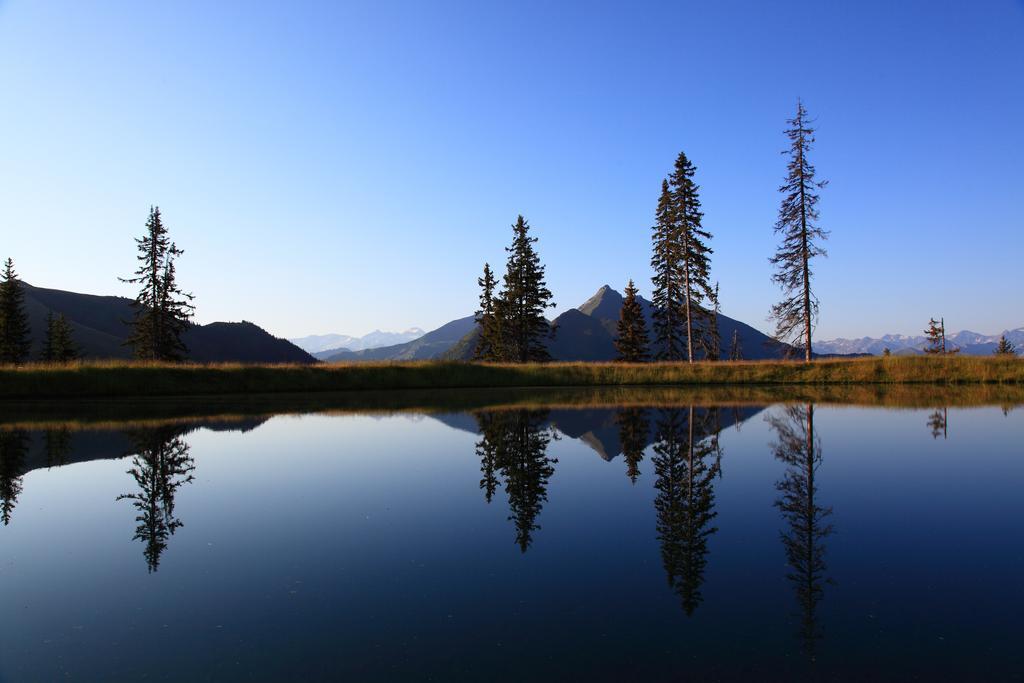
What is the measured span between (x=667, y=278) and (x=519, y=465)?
41591mm

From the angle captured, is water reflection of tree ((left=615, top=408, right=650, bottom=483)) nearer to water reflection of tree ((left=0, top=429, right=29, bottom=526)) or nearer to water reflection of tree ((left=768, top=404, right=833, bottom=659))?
water reflection of tree ((left=768, top=404, right=833, bottom=659))

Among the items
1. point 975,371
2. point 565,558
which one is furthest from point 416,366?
point 975,371

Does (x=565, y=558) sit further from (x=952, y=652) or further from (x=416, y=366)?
(x=416, y=366)

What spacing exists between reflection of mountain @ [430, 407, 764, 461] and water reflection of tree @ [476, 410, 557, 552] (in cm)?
62

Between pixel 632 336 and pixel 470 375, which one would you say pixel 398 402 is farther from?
pixel 632 336

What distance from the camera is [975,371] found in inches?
Answer: 1328

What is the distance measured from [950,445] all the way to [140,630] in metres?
15.4

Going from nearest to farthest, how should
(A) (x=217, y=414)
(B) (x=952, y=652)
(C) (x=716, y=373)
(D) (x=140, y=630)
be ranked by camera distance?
(B) (x=952, y=652), (D) (x=140, y=630), (A) (x=217, y=414), (C) (x=716, y=373)

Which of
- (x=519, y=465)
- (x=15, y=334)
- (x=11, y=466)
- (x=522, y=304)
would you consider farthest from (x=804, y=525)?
(x=15, y=334)

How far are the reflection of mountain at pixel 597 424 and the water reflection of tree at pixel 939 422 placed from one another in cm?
471

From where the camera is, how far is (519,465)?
36.8 feet

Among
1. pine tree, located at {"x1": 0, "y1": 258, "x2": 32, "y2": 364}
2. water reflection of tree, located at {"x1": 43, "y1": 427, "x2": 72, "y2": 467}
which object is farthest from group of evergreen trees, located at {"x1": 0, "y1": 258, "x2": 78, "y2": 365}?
water reflection of tree, located at {"x1": 43, "y1": 427, "x2": 72, "y2": 467}

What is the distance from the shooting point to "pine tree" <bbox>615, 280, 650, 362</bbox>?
192 ft

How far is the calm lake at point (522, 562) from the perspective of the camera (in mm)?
4320
